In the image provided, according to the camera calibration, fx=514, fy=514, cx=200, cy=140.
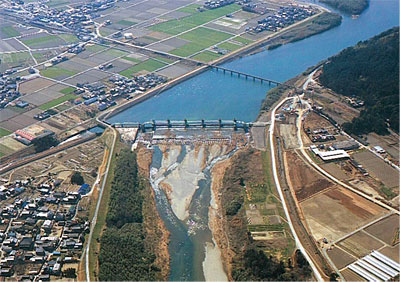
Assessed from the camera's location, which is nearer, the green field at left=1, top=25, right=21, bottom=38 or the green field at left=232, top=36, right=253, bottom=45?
the green field at left=232, top=36, right=253, bottom=45

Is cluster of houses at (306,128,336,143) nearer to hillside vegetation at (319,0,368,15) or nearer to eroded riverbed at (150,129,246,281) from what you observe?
eroded riverbed at (150,129,246,281)

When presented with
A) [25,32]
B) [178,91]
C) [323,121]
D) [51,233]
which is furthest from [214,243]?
[25,32]

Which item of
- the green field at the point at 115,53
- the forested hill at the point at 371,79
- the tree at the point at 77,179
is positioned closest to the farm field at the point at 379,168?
the forested hill at the point at 371,79

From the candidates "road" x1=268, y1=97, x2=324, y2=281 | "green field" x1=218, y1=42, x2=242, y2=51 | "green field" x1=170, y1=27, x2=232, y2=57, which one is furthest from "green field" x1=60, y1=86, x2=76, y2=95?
"road" x1=268, y1=97, x2=324, y2=281

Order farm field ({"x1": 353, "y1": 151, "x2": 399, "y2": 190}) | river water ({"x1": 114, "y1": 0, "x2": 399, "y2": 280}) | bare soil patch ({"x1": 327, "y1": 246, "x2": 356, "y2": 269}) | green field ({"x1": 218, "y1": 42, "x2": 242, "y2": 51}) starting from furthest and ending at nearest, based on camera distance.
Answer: green field ({"x1": 218, "y1": 42, "x2": 242, "y2": 51}) < farm field ({"x1": 353, "y1": 151, "x2": 399, "y2": 190}) < river water ({"x1": 114, "y1": 0, "x2": 399, "y2": 280}) < bare soil patch ({"x1": 327, "y1": 246, "x2": 356, "y2": 269})

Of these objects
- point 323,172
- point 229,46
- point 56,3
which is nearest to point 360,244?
point 323,172

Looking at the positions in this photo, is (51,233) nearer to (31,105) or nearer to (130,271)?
(130,271)

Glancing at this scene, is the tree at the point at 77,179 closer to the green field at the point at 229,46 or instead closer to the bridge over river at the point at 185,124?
the bridge over river at the point at 185,124
